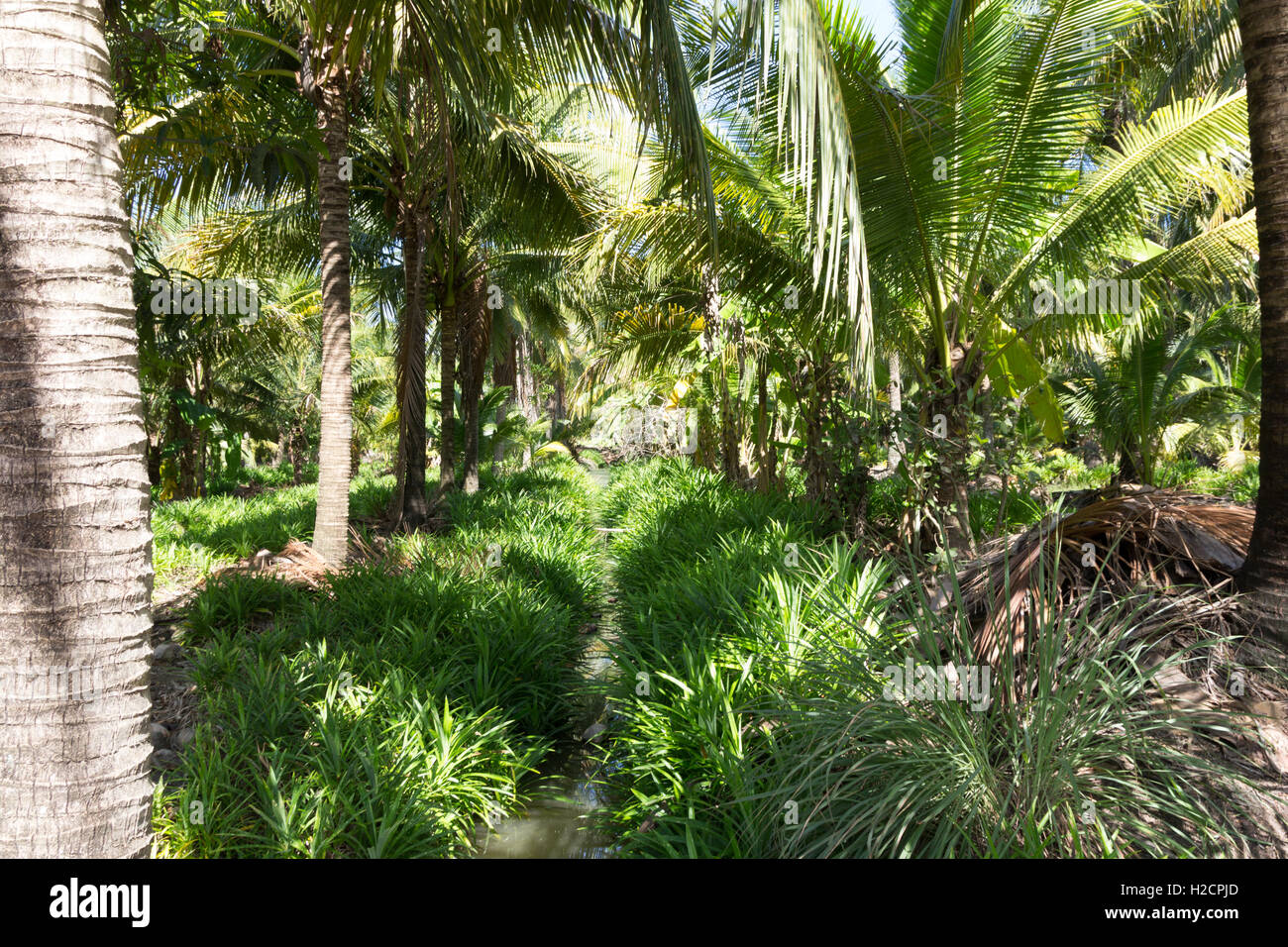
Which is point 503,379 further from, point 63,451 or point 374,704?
point 63,451

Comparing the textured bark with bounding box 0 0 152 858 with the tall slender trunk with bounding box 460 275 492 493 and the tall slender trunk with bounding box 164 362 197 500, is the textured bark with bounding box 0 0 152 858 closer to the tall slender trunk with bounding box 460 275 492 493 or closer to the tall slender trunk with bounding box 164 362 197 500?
the tall slender trunk with bounding box 460 275 492 493

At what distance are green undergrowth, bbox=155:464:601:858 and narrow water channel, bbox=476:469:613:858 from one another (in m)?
0.12

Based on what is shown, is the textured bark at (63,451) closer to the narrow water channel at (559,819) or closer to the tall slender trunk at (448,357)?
the narrow water channel at (559,819)

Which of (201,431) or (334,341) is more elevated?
(334,341)

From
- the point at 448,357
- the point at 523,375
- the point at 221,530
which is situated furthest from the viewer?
the point at 523,375

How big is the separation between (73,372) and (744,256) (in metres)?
5.48

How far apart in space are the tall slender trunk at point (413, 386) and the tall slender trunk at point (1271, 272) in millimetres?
8448

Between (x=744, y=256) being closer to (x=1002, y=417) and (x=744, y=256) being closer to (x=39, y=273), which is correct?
(x=1002, y=417)

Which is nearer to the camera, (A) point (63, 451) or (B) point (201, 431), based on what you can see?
(A) point (63, 451)

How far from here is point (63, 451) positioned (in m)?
1.82

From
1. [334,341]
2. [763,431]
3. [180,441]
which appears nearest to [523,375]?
[180,441]

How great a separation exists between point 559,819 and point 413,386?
704 centimetres

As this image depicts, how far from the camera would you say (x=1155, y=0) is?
8859mm

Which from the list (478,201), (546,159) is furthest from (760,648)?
(478,201)
